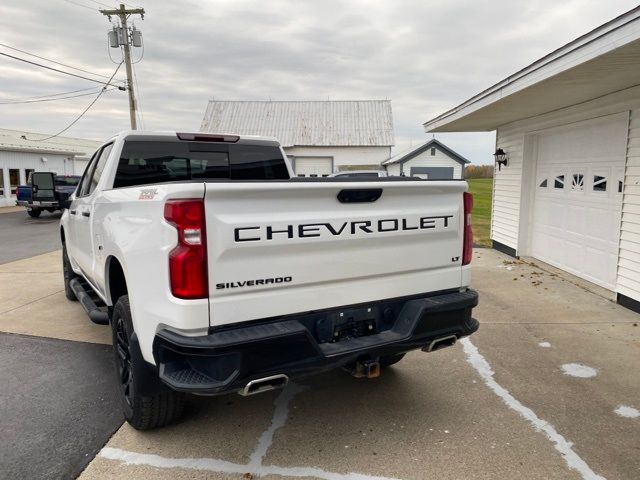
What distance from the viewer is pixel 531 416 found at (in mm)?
3408

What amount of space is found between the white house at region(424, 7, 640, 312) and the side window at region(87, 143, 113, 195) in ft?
16.4

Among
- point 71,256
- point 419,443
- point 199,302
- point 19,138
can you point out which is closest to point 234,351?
point 199,302

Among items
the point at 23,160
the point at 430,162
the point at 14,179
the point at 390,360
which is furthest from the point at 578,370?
the point at 14,179

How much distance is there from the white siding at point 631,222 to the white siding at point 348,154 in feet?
75.3

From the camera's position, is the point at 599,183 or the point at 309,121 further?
the point at 309,121

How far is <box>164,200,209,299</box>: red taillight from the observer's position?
232 cm

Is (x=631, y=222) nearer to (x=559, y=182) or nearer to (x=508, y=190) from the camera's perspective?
(x=559, y=182)

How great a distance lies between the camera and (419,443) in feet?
Result: 10.0

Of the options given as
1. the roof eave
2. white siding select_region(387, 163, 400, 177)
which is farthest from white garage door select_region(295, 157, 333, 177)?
the roof eave

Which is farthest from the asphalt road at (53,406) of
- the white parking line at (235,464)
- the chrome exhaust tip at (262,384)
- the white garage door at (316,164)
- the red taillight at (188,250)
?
the white garage door at (316,164)

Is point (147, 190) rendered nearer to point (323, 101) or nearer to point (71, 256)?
point (71, 256)

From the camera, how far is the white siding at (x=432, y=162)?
100 ft

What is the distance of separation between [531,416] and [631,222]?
169 inches

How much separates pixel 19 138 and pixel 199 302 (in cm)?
3331
